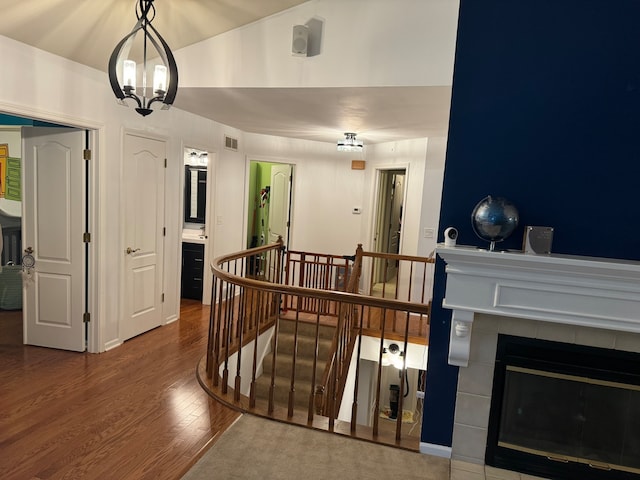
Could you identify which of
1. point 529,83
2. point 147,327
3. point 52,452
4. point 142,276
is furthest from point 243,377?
point 529,83

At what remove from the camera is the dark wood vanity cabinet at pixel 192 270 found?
5.71 metres

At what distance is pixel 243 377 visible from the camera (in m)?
4.66

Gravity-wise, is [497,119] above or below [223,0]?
below

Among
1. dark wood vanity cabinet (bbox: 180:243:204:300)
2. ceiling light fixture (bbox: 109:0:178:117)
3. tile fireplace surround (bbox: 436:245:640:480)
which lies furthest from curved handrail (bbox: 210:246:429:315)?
dark wood vanity cabinet (bbox: 180:243:204:300)

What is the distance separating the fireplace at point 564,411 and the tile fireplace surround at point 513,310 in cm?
6

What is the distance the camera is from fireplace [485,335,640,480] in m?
2.18

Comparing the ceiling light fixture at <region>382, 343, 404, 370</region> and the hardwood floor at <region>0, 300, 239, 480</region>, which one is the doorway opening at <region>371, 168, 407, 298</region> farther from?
the hardwood floor at <region>0, 300, 239, 480</region>

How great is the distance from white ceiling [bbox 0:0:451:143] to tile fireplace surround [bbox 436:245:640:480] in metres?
1.55

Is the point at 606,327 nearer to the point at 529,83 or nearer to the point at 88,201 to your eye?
the point at 529,83

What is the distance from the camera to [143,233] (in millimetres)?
4293

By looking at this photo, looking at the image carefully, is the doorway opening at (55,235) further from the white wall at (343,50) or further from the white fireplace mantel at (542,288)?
the white fireplace mantel at (542,288)

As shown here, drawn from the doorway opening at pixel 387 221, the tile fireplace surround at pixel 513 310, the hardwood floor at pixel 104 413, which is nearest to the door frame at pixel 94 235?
the hardwood floor at pixel 104 413

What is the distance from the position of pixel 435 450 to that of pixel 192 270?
4235 millimetres

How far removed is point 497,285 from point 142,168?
352 cm
